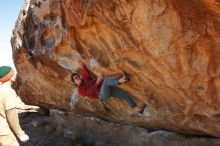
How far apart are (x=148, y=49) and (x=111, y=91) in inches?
59.2

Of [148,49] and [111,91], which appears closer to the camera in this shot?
[148,49]

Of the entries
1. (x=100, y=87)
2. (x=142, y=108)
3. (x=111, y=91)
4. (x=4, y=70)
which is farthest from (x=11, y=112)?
(x=142, y=108)

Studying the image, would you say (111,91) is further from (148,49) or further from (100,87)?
(148,49)

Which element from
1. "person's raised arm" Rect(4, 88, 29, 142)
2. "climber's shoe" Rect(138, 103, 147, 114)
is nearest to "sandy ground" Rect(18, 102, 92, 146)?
"climber's shoe" Rect(138, 103, 147, 114)

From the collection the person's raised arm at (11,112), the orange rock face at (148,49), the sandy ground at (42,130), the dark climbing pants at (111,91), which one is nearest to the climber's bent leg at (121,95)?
the dark climbing pants at (111,91)

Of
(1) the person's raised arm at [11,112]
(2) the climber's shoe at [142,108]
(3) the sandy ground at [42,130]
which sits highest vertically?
(1) the person's raised arm at [11,112]

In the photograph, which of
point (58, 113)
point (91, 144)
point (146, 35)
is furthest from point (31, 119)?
point (146, 35)

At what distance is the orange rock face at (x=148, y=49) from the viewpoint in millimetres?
6129

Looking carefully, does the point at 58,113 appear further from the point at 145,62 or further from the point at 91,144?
the point at 145,62

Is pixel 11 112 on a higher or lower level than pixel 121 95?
higher

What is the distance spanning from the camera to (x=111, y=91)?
7820 millimetres

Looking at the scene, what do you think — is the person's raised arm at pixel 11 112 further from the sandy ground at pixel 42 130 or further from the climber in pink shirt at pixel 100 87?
the sandy ground at pixel 42 130

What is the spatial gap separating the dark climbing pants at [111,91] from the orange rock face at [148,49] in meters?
0.13

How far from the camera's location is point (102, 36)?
7410mm
